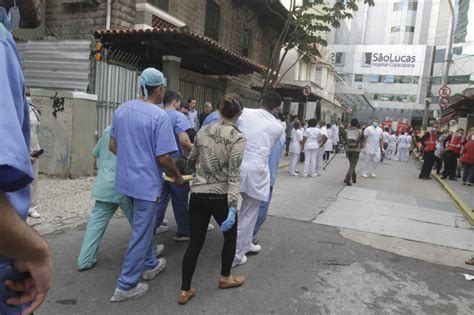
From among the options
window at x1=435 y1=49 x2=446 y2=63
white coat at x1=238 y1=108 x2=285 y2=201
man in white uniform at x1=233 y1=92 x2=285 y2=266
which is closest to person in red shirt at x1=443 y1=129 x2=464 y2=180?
man in white uniform at x1=233 y1=92 x2=285 y2=266

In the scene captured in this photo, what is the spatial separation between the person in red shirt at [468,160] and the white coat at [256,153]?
1059 centimetres

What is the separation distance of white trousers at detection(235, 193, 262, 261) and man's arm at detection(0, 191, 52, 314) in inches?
121

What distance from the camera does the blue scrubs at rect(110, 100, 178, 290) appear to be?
3.32m

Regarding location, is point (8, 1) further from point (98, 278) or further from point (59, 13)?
point (59, 13)

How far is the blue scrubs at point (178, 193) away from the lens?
4.47 m

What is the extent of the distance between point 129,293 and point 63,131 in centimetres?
569

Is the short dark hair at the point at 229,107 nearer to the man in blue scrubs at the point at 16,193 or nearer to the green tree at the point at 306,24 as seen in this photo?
the man in blue scrubs at the point at 16,193

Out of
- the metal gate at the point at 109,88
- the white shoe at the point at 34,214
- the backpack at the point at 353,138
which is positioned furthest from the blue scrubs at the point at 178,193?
the backpack at the point at 353,138

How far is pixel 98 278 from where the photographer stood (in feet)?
12.4

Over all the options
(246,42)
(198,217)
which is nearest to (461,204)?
(198,217)

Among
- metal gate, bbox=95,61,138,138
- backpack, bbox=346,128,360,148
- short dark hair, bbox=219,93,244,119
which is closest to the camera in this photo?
short dark hair, bbox=219,93,244,119

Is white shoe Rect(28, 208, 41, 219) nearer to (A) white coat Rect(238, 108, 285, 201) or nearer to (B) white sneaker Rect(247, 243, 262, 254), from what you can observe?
(B) white sneaker Rect(247, 243, 262, 254)

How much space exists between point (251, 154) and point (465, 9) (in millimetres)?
49340

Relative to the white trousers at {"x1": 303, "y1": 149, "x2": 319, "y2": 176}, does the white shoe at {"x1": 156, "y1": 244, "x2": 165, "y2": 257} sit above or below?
below
